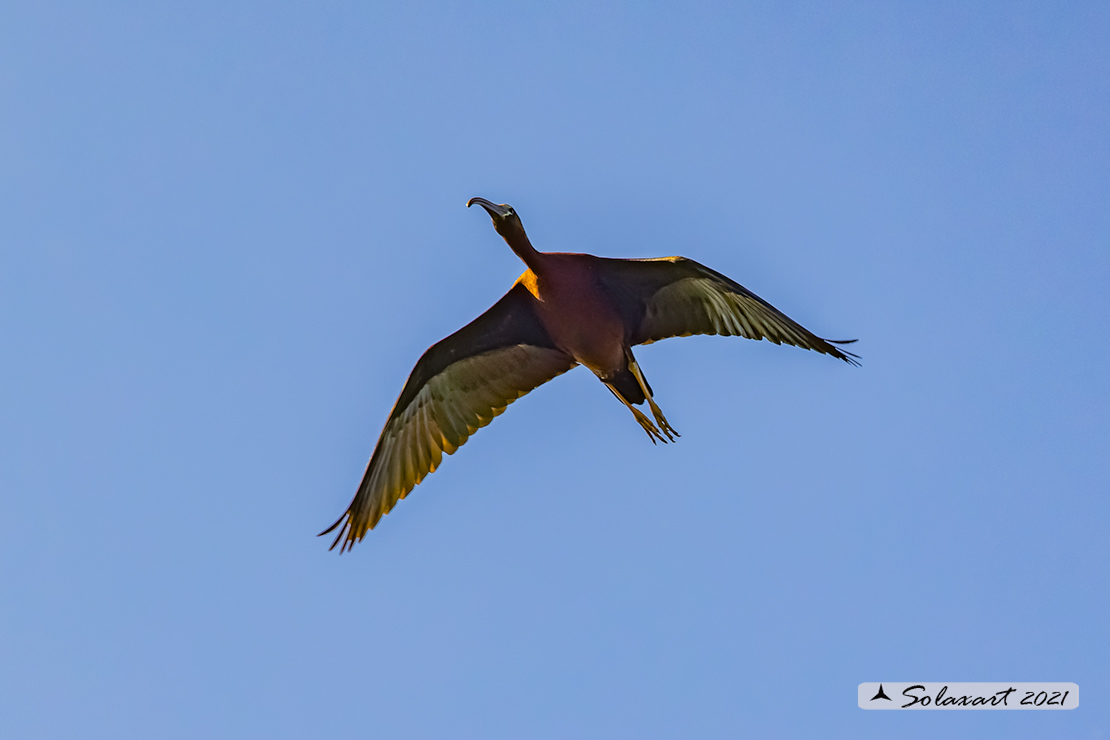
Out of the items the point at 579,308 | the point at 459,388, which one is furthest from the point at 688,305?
the point at 459,388

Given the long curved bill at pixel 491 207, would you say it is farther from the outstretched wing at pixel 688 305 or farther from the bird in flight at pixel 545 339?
the outstretched wing at pixel 688 305

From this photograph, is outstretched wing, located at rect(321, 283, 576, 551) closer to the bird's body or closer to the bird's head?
the bird's body

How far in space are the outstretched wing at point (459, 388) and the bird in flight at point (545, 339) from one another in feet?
0.04

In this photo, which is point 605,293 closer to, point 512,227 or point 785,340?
point 512,227

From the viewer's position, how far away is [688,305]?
11.7 m

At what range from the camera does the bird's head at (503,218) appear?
33.7 ft

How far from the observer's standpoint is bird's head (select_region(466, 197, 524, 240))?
1028 cm

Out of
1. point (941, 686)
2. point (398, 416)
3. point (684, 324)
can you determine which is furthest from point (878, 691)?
point (398, 416)

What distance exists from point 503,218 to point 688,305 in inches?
112

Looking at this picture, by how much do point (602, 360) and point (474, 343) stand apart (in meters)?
1.87

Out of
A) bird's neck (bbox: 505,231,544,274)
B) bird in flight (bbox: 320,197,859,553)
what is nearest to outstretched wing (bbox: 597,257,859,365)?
bird in flight (bbox: 320,197,859,553)

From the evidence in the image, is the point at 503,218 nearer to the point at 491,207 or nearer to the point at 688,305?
the point at 491,207

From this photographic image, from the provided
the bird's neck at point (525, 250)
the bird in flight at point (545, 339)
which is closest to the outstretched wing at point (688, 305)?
the bird in flight at point (545, 339)

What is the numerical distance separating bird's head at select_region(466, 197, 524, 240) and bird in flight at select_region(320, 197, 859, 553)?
0.01 metres
